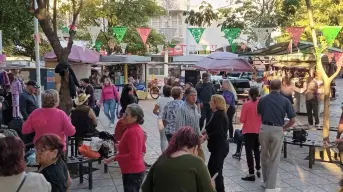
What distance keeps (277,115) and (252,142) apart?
39.3 inches

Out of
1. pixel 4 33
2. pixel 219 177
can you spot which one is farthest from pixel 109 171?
pixel 4 33

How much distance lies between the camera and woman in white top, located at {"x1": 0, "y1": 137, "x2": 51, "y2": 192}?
2.72 m

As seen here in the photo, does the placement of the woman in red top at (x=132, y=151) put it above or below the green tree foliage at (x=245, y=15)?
below

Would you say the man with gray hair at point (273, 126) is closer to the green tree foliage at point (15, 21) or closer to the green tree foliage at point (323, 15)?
the green tree foliage at point (15, 21)

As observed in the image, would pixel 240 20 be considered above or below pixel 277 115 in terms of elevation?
above

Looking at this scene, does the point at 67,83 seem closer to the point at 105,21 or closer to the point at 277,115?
the point at 277,115

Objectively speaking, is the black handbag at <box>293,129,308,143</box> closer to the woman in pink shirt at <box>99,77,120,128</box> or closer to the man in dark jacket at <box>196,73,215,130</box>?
the man in dark jacket at <box>196,73,215,130</box>

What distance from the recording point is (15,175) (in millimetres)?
2758

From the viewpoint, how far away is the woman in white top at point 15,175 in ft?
8.94

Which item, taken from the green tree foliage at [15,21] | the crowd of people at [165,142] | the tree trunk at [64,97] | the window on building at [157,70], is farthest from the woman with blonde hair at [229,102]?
the window on building at [157,70]

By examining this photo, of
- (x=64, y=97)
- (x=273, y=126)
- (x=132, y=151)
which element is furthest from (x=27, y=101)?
(x=273, y=126)

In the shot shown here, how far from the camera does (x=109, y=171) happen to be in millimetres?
7406

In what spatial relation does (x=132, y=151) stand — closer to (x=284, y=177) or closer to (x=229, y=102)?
(x=284, y=177)

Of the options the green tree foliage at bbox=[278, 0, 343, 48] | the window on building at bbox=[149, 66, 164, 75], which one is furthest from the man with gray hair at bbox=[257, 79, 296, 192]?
the window on building at bbox=[149, 66, 164, 75]
